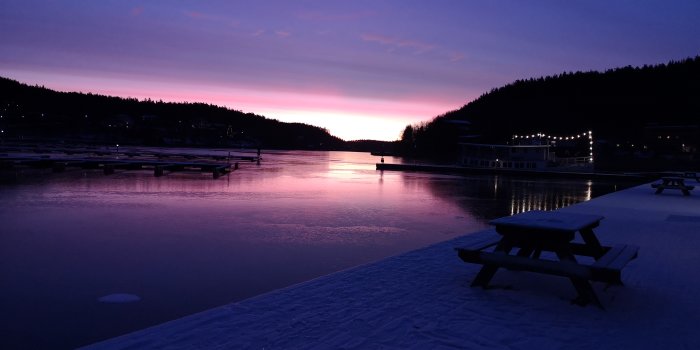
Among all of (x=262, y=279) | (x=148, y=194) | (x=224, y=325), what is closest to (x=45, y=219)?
(x=148, y=194)

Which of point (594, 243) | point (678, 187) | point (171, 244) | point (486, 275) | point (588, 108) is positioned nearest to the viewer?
point (486, 275)

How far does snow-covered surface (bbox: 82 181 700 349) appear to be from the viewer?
365cm

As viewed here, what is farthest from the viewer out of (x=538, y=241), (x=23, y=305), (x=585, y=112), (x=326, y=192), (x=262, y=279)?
(x=585, y=112)

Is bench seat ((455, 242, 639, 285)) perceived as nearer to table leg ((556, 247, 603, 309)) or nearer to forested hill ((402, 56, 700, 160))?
table leg ((556, 247, 603, 309))

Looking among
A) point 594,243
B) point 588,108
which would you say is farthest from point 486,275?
point 588,108

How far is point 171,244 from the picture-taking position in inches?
366

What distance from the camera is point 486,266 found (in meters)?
5.11

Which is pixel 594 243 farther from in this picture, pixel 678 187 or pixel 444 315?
pixel 678 187

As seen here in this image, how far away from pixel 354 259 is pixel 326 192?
507 inches

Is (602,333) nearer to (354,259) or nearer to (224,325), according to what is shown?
(224,325)

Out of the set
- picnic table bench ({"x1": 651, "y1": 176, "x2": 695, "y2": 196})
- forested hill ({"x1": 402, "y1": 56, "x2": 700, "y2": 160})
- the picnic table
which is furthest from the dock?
forested hill ({"x1": 402, "y1": 56, "x2": 700, "y2": 160})

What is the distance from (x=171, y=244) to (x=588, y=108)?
116 metres

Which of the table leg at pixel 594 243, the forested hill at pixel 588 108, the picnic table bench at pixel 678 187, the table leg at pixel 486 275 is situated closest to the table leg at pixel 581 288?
the table leg at pixel 486 275

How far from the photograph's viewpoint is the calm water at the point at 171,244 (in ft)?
17.7
